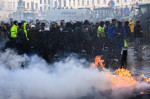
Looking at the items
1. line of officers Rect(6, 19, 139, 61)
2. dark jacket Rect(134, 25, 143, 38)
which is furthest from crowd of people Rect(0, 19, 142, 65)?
dark jacket Rect(134, 25, 143, 38)

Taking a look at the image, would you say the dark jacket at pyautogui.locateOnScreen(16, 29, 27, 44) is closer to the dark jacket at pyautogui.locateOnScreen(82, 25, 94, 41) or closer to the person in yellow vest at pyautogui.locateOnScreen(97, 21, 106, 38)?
the dark jacket at pyautogui.locateOnScreen(82, 25, 94, 41)

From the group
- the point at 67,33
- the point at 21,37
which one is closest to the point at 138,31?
the point at 67,33

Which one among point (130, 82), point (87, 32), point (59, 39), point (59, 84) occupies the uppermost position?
point (87, 32)

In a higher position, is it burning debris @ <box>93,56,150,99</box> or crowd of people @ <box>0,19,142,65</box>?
crowd of people @ <box>0,19,142,65</box>

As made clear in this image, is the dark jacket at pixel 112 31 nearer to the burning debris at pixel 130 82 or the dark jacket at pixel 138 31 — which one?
the dark jacket at pixel 138 31

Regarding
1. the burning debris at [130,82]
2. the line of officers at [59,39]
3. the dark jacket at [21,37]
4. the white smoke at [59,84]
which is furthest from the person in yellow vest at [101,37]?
the burning debris at [130,82]

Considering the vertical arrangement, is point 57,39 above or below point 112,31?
below

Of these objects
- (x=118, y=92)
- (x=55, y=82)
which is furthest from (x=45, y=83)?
(x=118, y=92)

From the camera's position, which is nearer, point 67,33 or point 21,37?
point 21,37

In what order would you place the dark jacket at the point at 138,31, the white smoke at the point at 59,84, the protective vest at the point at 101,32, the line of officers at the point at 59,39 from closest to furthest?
the white smoke at the point at 59,84
the line of officers at the point at 59,39
the protective vest at the point at 101,32
the dark jacket at the point at 138,31

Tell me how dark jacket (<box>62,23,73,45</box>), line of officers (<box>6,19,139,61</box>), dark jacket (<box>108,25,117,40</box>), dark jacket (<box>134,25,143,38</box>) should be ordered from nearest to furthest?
1. line of officers (<box>6,19,139,61</box>)
2. dark jacket (<box>62,23,73,45</box>)
3. dark jacket (<box>108,25,117,40</box>)
4. dark jacket (<box>134,25,143,38</box>)

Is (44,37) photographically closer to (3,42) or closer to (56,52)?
(56,52)

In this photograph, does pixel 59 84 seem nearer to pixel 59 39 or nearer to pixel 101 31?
pixel 59 39

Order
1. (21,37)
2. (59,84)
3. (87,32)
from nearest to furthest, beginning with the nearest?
(59,84), (21,37), (87,32)
